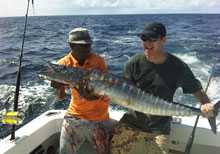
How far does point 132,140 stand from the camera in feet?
8.77

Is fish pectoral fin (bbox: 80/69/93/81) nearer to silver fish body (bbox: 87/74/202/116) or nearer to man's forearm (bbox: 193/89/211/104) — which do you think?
silver fish body (bbox: 87/74/202/116)

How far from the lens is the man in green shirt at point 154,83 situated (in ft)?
8.36

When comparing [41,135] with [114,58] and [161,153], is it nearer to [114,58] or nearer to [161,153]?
[161,153]

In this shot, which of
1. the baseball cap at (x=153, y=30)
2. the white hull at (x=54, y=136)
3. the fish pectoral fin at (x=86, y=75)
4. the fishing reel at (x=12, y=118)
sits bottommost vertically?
the white hull at (x=54, y=136)

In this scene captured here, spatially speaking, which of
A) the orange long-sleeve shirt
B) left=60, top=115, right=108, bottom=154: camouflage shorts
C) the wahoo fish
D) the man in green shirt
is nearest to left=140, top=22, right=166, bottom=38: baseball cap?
the man in green shirt

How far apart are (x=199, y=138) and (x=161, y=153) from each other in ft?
2.33

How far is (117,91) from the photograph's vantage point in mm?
2475

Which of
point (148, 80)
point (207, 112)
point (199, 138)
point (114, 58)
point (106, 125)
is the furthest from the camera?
point (114, 58)

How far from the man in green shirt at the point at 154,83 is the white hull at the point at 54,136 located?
1.44ft

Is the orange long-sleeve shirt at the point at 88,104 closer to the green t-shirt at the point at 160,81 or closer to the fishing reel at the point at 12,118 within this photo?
the green t-shirt at the point at 160,81

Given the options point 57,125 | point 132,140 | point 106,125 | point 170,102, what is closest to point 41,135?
point 57,125

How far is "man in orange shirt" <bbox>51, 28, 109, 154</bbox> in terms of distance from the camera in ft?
8.78

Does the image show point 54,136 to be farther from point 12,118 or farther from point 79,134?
point 12,118

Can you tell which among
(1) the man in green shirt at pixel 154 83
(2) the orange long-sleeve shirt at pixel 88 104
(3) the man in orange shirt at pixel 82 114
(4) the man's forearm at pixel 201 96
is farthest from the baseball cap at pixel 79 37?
(4) the man's forearm at pixel 201 96
